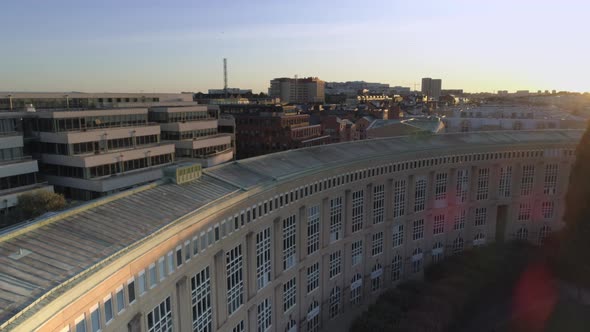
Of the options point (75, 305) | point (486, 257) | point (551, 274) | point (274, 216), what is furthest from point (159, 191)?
point (551, 274)

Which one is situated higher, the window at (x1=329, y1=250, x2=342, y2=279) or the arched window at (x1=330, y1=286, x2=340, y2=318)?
the window at (x1=329, y1=250, x2=342, y2=279)

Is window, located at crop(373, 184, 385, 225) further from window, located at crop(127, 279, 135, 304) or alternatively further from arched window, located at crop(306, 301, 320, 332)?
window, located at crop(127, 279, 135, 304)

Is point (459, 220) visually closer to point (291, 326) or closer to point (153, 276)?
point (291, 326)

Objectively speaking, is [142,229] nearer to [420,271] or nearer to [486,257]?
[420,271]

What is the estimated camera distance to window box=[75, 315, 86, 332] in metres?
19.4

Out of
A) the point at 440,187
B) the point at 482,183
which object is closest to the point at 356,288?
the point at 440,187

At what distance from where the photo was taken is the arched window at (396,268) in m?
58.8

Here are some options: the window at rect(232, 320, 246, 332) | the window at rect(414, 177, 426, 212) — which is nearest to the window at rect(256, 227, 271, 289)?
the window at rect(232, 320, 246, 332)

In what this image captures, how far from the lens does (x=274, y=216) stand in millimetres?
39594

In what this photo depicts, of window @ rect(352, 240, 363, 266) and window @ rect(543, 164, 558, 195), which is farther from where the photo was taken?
window @ rect(543, 164, 558, 195)

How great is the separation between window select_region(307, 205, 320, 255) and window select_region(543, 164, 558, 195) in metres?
40.4

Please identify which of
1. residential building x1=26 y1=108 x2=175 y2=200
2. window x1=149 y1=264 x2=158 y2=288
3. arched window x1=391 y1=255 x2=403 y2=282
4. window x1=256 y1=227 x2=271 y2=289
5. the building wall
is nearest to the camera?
the building wall

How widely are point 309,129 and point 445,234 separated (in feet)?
192

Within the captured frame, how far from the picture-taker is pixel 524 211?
222ft
